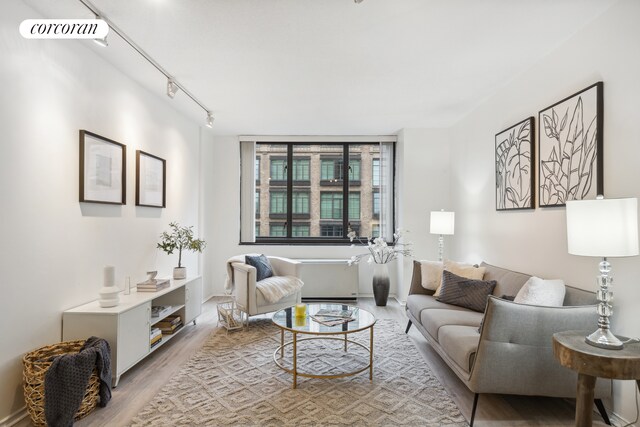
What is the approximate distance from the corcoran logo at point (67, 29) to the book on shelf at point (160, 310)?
7.74ft

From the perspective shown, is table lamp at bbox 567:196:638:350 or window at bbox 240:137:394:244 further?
window at bbox 240:137:394:244

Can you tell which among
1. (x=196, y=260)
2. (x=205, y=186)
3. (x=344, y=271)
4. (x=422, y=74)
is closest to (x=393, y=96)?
(x=422, y=74)

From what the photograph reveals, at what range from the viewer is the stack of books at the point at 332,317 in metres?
2.97

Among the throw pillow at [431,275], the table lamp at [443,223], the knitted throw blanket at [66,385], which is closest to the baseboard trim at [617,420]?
the throw pillow at [431,275]

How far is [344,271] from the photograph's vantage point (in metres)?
5.39

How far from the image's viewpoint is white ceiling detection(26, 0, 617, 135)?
2273 mm

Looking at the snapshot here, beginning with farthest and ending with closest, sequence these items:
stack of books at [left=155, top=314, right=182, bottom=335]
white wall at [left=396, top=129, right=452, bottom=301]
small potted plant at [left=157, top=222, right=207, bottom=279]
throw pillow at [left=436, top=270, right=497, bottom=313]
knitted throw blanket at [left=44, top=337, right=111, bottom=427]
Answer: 1. white wall at [left=396, top=129, right=452, bottom=301]
2. small potted plant at [left=157, top=222, right=207, bottom=279]
3. stack of books at [left=155, top=314, right=182, bottom=335]
4. throw pillow at [left=436, top=270, right=497, bottom=313]
5. knitted throw blanket at [left=44, top=337, right=111, bottom=427]

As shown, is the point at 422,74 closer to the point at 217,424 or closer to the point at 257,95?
the point at 257,95

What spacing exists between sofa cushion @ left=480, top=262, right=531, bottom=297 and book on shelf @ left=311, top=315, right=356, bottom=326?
1.36 meters

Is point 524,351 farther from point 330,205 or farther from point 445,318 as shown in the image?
point 330,205

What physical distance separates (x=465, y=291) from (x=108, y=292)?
3.07 meters

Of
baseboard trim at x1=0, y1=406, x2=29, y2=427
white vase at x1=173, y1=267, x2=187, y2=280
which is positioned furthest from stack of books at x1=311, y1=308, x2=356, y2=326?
baseboard trim at x1=0, y1=406, x2=29, y2=427

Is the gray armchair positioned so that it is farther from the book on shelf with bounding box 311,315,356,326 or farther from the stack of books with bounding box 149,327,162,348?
the book on shelf with bounding box 311,315,356,326

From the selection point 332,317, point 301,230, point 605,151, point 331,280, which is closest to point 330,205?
point 301,230
